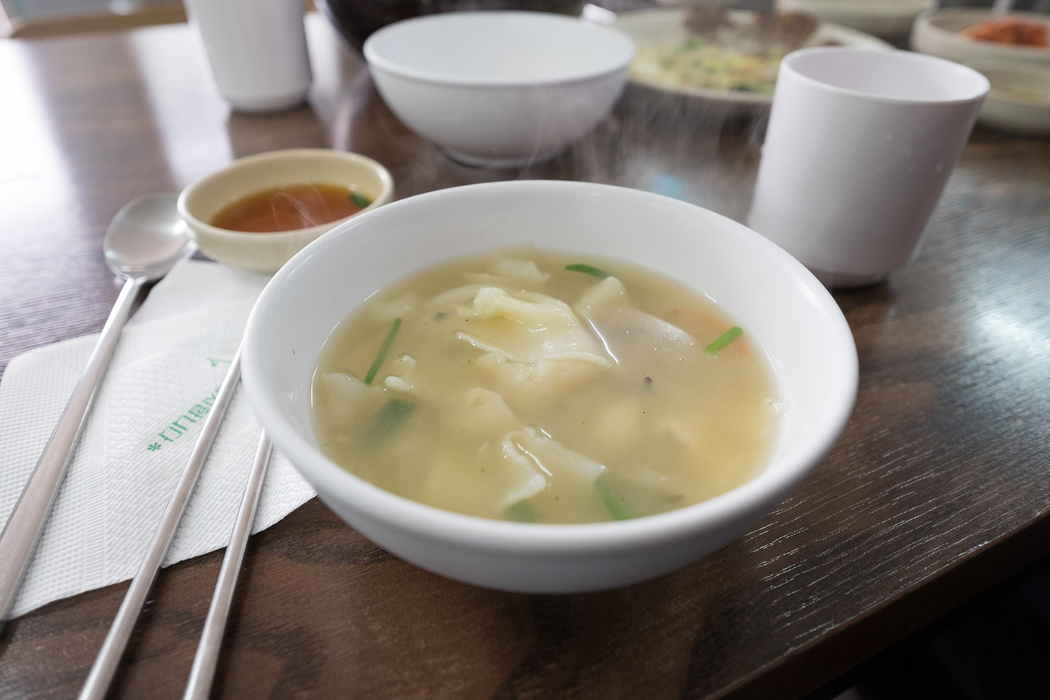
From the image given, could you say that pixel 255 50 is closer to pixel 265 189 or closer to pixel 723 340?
pixel 265 189

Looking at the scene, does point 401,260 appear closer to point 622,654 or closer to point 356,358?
point 356,358

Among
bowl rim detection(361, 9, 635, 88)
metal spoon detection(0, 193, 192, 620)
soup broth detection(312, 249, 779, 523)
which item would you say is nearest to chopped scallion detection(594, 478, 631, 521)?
soup broth detection(312, 249, 779, 523)

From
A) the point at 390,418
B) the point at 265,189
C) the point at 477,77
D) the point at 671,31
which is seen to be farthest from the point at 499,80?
the point at 671,31

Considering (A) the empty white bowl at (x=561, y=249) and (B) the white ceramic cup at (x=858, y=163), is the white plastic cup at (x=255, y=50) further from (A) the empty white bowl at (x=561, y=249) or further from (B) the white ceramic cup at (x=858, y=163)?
(B) the white ceramic cup at (x=858, y=163)

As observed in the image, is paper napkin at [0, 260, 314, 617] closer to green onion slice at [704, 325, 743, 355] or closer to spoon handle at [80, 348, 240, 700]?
spoon handle at [80, 348, 240, 700]

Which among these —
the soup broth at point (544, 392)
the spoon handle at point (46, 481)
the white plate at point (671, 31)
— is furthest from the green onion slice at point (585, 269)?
the white plate at point (671, 31)
